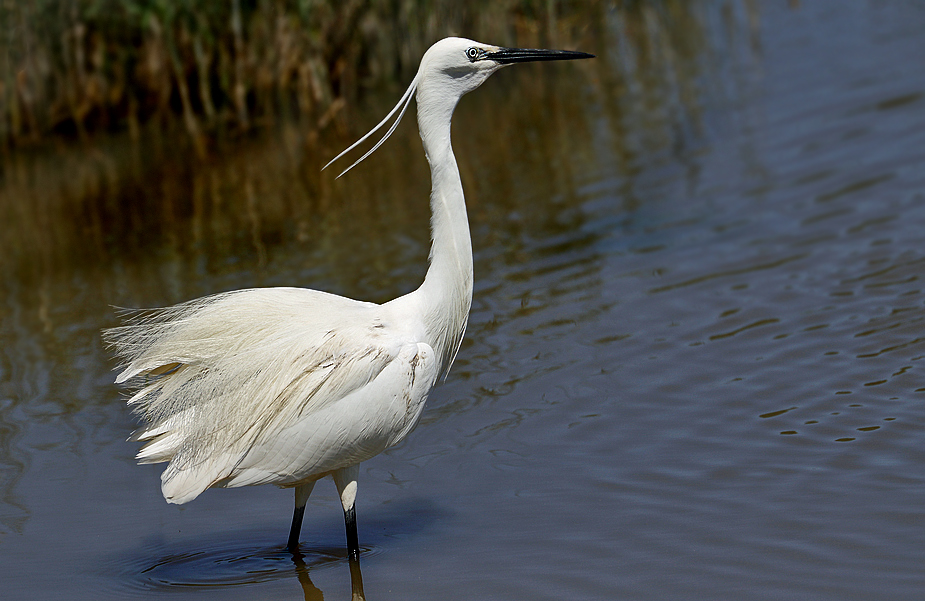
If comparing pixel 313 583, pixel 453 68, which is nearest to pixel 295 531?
pixel 313 583

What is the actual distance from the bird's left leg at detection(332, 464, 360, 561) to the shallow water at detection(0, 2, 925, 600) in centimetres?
15

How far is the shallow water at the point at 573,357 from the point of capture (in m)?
4.33

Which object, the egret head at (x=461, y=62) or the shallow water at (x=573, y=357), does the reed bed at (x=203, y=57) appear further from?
the egret head at (x=461, y=62)

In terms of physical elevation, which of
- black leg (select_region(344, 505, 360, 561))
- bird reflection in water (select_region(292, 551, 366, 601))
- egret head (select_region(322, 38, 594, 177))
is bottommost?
bird reflection in water (select_region(292, 551, 366, 601))

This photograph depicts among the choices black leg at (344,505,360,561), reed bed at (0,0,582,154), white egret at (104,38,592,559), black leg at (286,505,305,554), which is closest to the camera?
white egret at (104,38,592,559)

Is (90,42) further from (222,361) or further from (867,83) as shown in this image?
(222,361)

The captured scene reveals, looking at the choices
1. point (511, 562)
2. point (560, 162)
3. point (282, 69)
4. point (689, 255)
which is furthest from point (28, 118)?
point (511, 562)

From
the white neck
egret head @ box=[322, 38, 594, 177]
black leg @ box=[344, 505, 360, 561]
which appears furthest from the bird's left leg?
egret head @ box=[322, 38, 594, 177]

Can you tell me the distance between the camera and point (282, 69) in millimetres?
14055

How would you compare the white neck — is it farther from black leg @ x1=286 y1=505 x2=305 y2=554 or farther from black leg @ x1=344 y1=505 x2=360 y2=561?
black leg @ x1=286 y1=505 x2=305 y2=554

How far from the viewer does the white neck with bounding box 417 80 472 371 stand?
176 inches

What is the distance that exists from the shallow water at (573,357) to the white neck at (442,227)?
2.92 ft

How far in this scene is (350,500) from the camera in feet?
14.2

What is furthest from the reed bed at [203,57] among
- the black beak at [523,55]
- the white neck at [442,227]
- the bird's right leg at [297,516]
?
the bird's right leg at [297,516]
